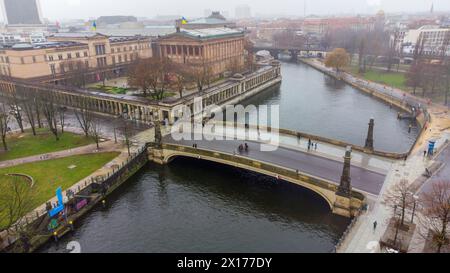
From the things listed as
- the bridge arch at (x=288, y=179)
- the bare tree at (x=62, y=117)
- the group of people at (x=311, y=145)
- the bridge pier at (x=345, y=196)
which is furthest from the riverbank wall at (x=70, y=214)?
the bridge pier at (x=345, y=196)

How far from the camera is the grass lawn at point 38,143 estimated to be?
2827 inches

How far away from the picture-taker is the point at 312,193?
5581 centimetres

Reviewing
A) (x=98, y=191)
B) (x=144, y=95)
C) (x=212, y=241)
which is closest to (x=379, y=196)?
(x=212, y=241)

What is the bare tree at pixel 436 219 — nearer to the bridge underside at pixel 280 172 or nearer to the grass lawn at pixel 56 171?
the bridge underside at pixel 280 172

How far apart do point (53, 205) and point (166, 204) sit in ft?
55.6

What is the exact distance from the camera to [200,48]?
131000 millimetres

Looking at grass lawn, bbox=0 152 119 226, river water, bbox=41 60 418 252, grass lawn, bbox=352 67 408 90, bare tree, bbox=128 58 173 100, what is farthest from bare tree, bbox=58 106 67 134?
grass lawn, bbox=352 67 408 90

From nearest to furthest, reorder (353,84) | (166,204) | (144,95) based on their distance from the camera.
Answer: (166,204) < (144,95) < (353,84)

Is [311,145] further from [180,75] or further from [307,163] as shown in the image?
[180,75]

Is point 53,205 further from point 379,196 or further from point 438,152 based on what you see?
point 438,152

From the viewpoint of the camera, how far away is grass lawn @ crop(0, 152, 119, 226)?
184 ft
